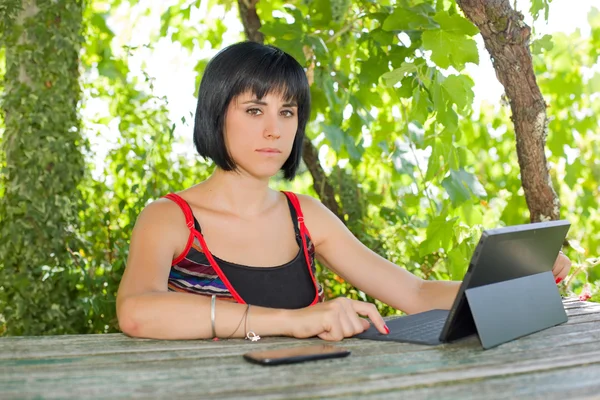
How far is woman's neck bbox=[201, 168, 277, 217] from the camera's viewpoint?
1981 mm

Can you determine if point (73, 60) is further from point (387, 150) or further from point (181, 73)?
point (387, 150)

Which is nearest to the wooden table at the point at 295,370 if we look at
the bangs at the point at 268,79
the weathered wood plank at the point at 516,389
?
the weathered wood plank at the point at 516,389

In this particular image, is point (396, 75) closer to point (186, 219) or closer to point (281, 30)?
point (281, 30)

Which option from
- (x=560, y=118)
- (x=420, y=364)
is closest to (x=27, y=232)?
(x=420, y=364)

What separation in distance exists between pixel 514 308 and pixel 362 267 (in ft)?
2.37

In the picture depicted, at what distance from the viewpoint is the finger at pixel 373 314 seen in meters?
1.47

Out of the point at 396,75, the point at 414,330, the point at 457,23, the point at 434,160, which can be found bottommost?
the point at 414,330

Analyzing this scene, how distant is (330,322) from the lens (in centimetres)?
144

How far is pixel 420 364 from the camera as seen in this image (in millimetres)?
1159

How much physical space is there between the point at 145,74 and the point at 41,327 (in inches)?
45.8

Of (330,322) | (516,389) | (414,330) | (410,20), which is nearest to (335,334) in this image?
(330,322)

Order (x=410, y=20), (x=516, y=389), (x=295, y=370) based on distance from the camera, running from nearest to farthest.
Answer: (x=516, y=389) < (x=295, y=370) < (x=410, y=20)

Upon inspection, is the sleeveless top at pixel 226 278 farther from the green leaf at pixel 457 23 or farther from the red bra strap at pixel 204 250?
the green leaf at pixel 457 23

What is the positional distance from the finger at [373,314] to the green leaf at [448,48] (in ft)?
3.24
